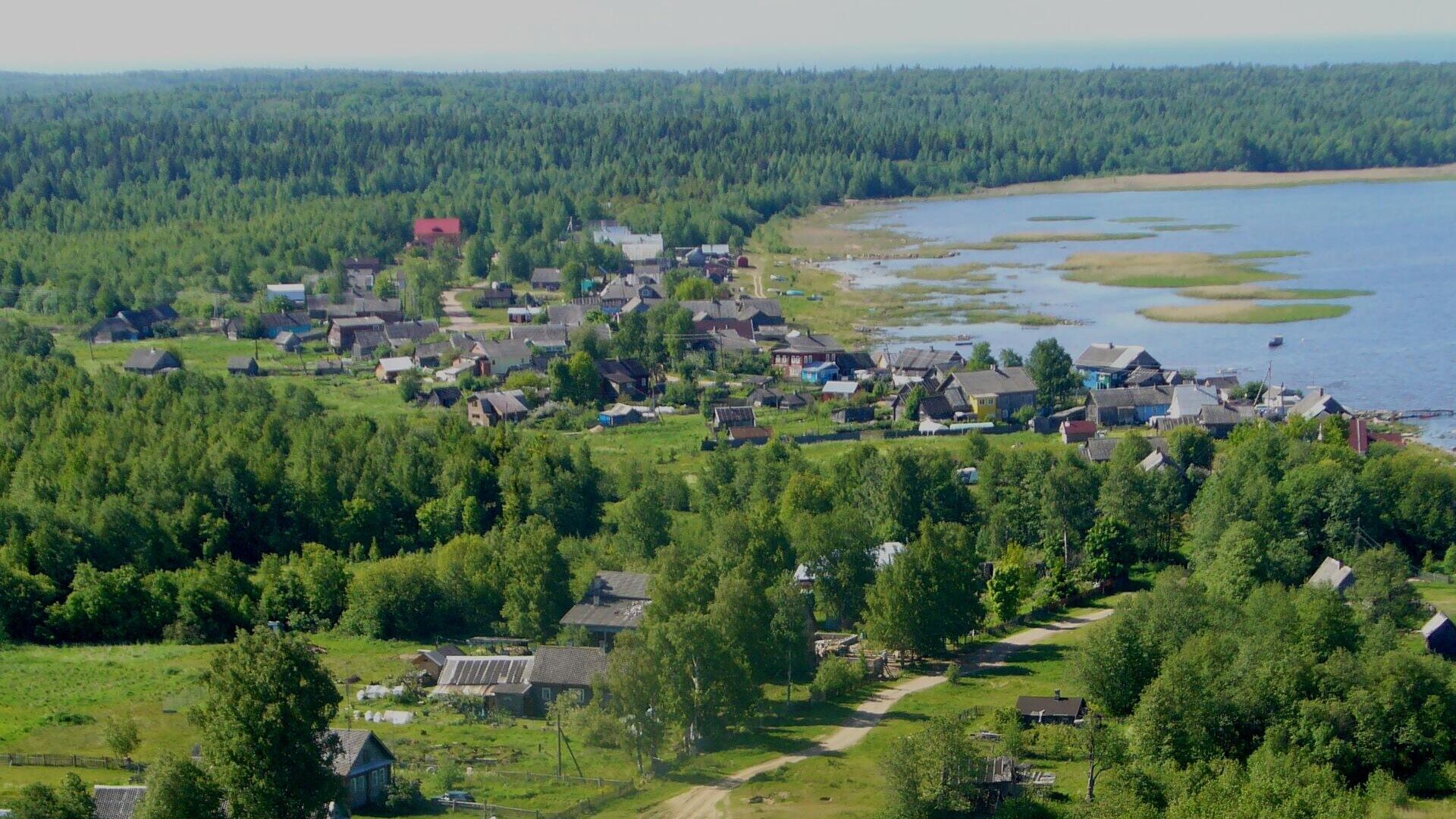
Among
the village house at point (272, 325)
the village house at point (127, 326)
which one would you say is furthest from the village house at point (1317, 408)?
the village house at point (127, 326)

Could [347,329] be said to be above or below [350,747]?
below

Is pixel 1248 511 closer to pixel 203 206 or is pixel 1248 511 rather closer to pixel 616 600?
pixel 616 600

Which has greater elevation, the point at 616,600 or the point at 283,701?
the point at 283,701

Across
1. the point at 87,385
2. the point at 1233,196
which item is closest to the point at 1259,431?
the point at 87,385

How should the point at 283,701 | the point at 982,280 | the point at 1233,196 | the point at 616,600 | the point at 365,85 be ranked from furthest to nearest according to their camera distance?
1. the point at 365,85
2. the point at 1233,196
3. the point at 982,280
4. the point at 616,600
5. the point at 283,701

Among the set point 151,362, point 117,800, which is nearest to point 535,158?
point 151,362

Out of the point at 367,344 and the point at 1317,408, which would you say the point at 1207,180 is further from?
the point at 1317,408
